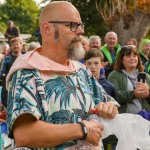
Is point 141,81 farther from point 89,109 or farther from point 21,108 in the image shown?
point 21,108

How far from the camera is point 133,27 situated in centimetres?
1859

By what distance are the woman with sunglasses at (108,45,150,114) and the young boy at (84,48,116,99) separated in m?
0.18

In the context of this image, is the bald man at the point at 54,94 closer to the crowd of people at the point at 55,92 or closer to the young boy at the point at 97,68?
the crowd of people at the point at 55,92

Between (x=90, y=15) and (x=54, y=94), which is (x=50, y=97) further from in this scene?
(x=90, y=15)

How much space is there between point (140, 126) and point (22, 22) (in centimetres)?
8332

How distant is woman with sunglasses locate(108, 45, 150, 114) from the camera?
18.8 feet

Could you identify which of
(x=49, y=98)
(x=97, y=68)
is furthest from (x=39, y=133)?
(x=97, y=68)

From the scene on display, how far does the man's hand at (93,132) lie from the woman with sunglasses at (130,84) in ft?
9.59

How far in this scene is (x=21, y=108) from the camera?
2.57 m

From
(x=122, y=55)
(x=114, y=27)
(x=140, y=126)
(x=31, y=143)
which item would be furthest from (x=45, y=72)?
(x=114, y=27)

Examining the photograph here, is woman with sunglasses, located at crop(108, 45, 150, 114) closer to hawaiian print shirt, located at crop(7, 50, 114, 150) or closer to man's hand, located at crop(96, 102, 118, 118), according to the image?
man's hand, located at crop(96, 102, 118, 118)

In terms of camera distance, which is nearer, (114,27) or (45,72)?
(45,72)

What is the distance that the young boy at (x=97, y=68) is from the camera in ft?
18.5

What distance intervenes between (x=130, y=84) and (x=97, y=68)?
19.8 inches
